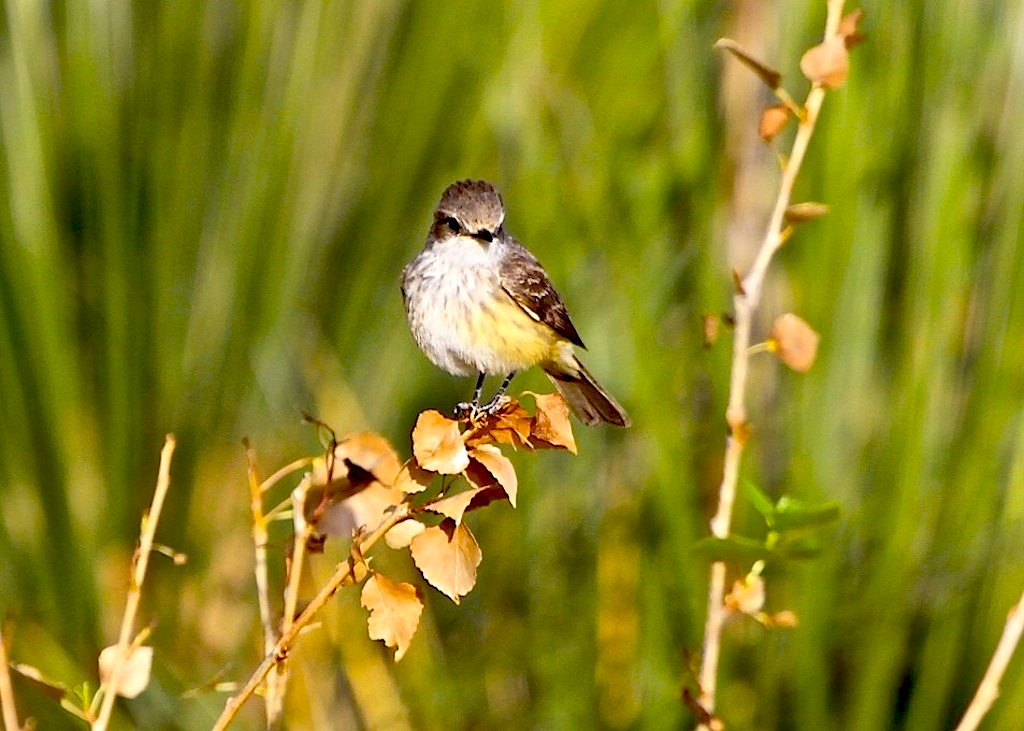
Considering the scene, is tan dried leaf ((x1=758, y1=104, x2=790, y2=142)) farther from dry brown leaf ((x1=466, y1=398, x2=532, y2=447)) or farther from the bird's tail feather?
the bird's tail feather

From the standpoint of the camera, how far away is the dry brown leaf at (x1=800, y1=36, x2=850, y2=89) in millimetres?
1286

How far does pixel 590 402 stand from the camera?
6.38 feet

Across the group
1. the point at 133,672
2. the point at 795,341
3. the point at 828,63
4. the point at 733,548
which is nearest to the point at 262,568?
the point at 133,672

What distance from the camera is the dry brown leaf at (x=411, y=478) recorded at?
1.06 metres

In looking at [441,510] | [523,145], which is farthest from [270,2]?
[441,510]

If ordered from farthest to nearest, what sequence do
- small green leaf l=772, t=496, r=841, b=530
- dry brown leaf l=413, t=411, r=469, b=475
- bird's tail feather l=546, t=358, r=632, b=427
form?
1. bird's tail feather l=546, t=358, r=632, b=427
2. small green leaf l=772, t=496, r=841, b=530
3. dry brown leaf l=413, t=411, r=469, b=475

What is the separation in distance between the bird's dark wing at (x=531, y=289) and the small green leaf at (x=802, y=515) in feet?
3.11

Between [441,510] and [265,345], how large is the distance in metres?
1.04

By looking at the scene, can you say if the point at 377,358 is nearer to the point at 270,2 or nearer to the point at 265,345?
the point at 265,345

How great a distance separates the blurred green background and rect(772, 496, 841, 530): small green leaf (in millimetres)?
384

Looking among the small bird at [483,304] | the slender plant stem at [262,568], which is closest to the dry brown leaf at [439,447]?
the slender plant stem at [262,568]

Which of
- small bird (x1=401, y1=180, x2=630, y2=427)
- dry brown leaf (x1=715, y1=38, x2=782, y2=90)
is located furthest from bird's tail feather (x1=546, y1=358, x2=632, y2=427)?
dry brown leaf (x1=715, y1=38, x2=782, y2=90)

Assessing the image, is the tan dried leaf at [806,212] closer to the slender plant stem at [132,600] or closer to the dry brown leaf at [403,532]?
the dry brown leaf at [403,532]

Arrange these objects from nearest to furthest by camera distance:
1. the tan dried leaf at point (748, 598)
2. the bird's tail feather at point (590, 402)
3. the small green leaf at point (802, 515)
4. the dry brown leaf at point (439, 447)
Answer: the dry brown leaf at point (439, 447), the small green leaf at point (802, 515), the tan dried leaf at point (748, 598), the bird's tail feather at point (590, 402)
